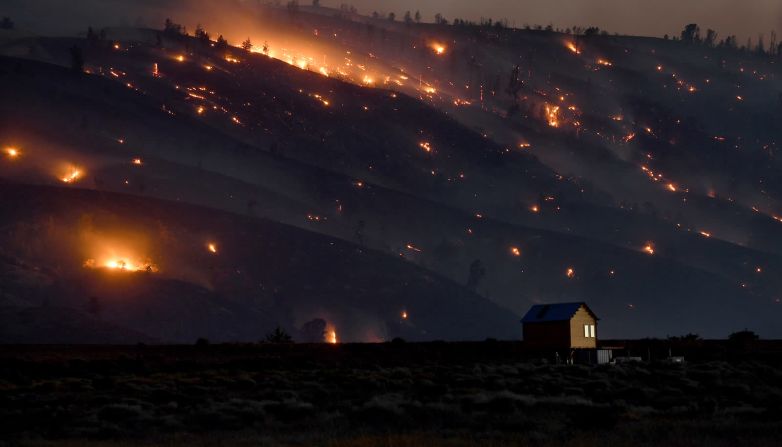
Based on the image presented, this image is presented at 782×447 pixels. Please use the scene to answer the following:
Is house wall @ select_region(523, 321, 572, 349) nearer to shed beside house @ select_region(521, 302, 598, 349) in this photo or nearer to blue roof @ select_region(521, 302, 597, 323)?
shed beside house @ select_region(521, 302, 598, 349)

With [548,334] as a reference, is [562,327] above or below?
above

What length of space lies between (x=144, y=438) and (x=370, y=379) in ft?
66.5

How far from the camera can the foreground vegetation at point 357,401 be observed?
25141 millimetres

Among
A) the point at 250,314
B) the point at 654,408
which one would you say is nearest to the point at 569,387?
the point at 654,408

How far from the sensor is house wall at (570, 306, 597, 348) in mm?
71938

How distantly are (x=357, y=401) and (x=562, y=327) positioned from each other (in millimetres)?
40200

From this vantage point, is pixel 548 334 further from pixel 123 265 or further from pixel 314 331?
pixel 123 265

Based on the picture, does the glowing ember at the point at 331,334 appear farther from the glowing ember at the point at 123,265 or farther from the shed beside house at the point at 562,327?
the shed beside house at the point at 562,327

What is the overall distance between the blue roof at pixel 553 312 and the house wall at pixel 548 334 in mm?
363

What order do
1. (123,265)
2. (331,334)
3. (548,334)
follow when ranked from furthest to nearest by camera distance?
(331,334), (123,265), (548,334)

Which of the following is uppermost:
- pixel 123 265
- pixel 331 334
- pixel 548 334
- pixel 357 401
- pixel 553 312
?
pixel 123 265

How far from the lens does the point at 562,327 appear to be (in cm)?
7256

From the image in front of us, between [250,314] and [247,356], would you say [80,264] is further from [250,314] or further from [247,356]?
[247,356]

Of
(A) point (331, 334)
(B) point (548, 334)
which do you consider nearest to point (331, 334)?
(A) point (331, 334)
